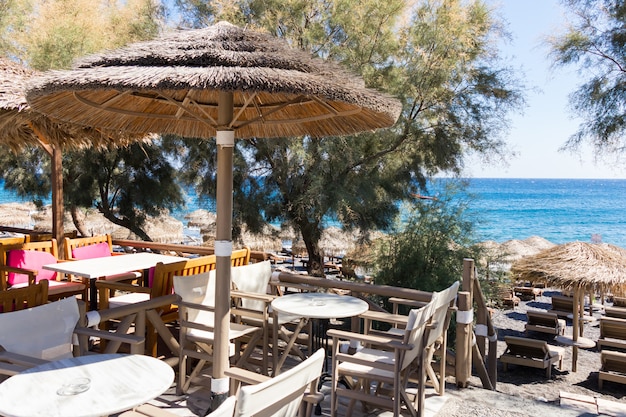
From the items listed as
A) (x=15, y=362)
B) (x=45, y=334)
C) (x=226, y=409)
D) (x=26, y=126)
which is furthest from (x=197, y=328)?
(x=26, y=126)

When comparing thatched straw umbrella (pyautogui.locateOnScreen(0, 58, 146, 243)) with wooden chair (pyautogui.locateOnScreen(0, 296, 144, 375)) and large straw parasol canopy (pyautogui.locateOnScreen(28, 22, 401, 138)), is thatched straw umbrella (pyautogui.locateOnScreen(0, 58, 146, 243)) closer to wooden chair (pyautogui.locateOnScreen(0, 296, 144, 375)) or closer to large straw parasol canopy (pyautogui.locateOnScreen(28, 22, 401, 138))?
large straw parasol canopy (pyautogui.locateOnScreen(28, 22, 401, 138))

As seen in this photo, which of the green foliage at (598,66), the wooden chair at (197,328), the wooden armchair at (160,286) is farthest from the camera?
the green foliage at (598,66)

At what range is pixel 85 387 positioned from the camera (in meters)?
2.08

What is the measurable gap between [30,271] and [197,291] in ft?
6.60

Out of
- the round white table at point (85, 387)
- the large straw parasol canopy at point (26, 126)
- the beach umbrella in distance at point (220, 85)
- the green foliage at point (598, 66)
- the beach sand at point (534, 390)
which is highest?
the green foliage at point (598, 66)

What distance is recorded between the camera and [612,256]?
381 inches

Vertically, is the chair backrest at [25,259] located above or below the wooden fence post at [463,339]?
above

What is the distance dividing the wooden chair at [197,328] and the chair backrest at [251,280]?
0.32 metres

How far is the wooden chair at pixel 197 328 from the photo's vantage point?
3.63m

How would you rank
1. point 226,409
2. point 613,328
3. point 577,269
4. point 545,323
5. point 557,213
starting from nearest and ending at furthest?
point 226,409 < point 613,328 < point 577,269 < point 545,323 < point 557,213

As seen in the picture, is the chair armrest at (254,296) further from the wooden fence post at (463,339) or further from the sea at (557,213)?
the sea at (557,213)

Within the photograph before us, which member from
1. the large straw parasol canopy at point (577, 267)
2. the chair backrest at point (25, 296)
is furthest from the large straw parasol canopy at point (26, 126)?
the large straw parasol canopy at point (577, 267)

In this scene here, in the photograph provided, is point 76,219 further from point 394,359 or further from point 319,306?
point 394,359

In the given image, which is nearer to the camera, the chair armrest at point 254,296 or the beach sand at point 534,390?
the chair armrest at point 254,296
